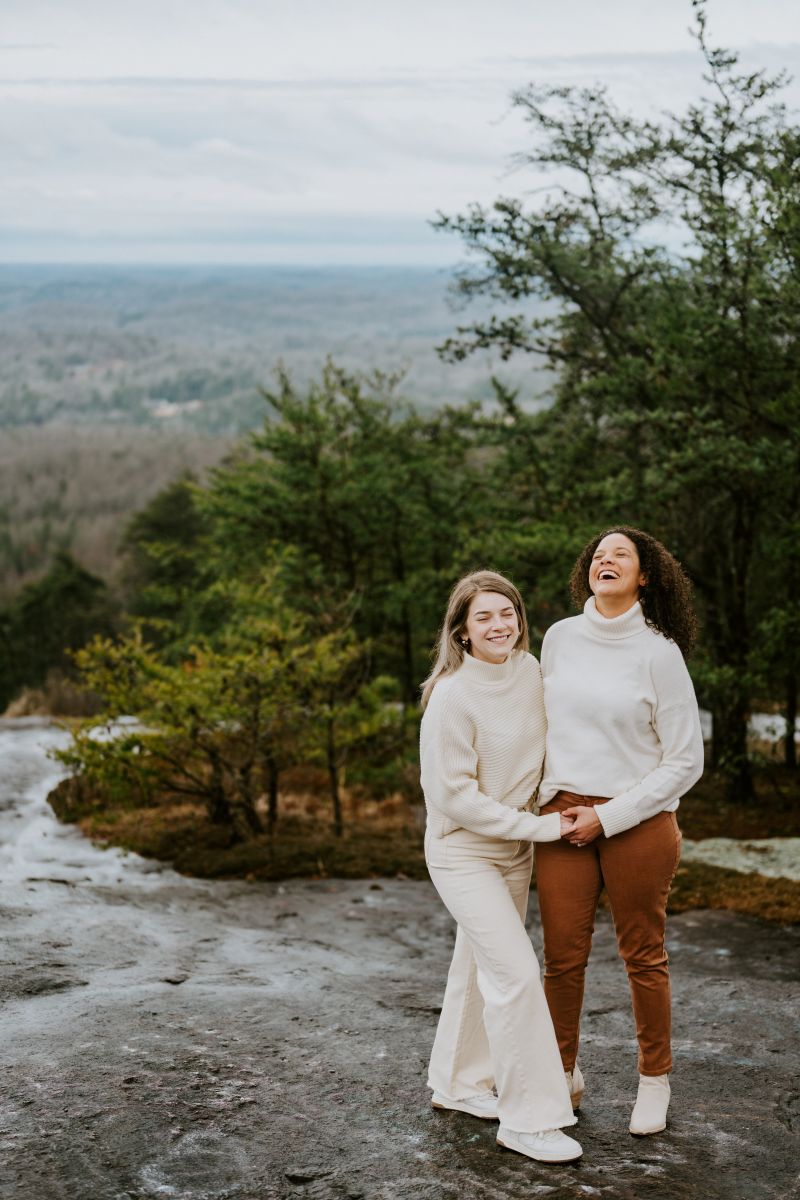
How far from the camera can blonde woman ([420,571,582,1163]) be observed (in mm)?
3889

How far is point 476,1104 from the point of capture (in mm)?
4285

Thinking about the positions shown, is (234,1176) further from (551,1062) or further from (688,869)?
(688,869)

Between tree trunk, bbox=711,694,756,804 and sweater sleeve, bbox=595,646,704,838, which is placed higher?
sweater sleeve, bbox=595,646,704,838

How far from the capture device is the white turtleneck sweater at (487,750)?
389 centimetres

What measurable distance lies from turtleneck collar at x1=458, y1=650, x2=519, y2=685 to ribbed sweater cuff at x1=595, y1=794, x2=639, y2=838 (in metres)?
0.57

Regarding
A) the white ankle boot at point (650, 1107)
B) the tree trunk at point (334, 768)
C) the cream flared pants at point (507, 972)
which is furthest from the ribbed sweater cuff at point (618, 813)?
the tree trunk at point (334, 768)

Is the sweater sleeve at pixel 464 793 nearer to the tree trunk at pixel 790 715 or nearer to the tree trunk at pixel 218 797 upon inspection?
the tree trunk at pixel 218 797

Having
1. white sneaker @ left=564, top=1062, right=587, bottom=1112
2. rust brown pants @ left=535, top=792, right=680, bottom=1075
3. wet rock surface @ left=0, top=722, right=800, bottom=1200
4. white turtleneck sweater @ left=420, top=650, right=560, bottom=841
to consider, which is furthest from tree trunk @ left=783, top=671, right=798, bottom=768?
white turtleneck sweater @ left=420, top=650, right=560, bottom=841

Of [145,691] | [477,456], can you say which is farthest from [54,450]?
[145,691]

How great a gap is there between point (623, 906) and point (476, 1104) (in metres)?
1.04

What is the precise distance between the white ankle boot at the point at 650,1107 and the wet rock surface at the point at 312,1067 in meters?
0.05

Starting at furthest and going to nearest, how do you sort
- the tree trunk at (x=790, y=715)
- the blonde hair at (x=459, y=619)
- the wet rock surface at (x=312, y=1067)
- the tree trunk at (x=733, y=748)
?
the tree trunk at (x=790, y=715) < the tree trunk at (x=733, y=748) < the blonde hair at (x=459, y=619) < the wet rock surface at (x=312, y=1067)

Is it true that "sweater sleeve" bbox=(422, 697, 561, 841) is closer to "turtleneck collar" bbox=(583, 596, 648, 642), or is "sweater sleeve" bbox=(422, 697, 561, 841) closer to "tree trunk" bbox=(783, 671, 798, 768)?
"turtleneck collar" bbox=(583, 596, 648, 642)

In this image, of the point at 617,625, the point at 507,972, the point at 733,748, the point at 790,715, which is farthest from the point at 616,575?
the point at 790,715
